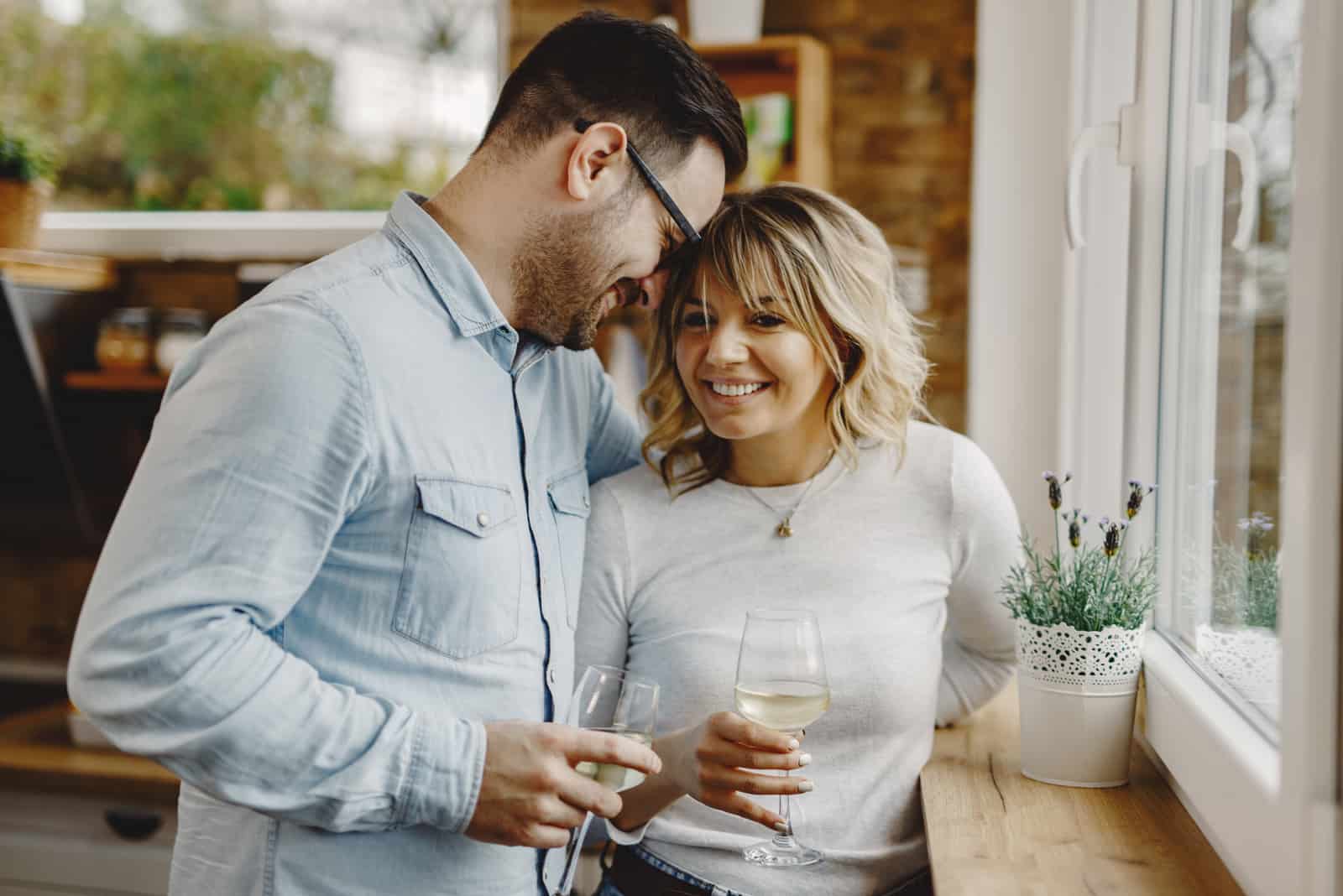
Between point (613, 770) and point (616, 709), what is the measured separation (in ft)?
0.20

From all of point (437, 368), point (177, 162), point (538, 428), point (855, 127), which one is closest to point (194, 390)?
point (437, 368)

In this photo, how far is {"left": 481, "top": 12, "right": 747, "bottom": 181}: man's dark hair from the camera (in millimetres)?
1395

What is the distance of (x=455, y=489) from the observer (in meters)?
1.29

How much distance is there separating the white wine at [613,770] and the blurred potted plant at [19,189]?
242 centimetres

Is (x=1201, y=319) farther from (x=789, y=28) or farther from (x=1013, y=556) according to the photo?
(x=789, y=28)

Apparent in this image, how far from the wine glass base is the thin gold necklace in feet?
1.31

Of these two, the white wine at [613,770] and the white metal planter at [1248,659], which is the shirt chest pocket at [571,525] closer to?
the white wine at [613,770]

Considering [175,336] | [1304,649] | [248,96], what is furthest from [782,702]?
[248,96]

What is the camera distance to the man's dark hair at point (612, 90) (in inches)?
54.9

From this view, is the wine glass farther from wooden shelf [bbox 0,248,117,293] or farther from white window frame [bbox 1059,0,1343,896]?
wooden shelf [bbox 0,248,117,293]

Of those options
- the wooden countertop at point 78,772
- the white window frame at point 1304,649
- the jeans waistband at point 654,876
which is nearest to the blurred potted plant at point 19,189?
the wooden countertop at point 78,772

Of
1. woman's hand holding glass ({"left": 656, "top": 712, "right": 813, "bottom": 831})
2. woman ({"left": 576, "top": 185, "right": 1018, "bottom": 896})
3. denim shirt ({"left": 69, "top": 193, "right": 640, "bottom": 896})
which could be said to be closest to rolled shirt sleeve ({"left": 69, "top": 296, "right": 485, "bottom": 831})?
denim shirt ({"left": 69, "top": 193, "right": 640, "bottom": 896})

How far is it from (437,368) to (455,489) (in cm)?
14

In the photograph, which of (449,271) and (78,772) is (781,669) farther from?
(78,772)
